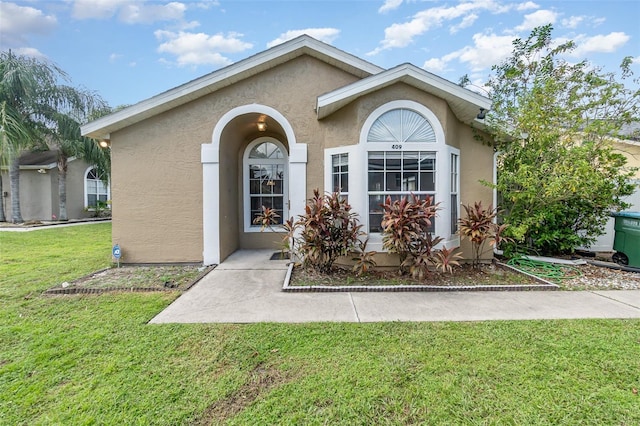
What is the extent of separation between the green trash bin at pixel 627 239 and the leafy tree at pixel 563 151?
333mm

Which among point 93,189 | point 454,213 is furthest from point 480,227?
point 93,189

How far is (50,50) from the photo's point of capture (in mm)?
18656

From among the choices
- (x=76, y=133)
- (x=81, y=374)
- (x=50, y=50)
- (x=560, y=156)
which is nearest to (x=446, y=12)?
(x=560, y=156)

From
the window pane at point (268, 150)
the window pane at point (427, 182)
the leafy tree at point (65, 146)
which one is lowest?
the window pane at point (427, 182)

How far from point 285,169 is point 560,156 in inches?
303

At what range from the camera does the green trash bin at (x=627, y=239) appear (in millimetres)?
7102

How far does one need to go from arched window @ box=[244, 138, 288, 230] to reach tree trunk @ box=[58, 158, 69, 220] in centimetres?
1716

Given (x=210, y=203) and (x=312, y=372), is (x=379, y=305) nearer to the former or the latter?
(x=312, y=372)

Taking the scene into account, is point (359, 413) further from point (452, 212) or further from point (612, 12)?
point (612, 12)

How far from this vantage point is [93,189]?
70.1 ft

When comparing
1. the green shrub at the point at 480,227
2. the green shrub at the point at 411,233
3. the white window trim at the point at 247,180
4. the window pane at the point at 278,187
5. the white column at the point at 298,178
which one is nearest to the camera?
the green shrub at the point at 411,233

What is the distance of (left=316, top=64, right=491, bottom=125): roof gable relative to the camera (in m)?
6.25

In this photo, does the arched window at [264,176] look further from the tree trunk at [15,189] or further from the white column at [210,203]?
the tree trunk at [15,189]

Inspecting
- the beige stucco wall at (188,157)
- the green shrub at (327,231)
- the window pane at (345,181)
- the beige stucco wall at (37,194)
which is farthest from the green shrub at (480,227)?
the beige stucco wall at (37,194)
